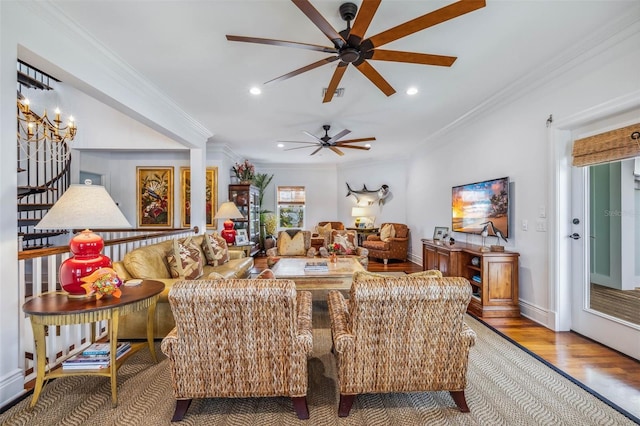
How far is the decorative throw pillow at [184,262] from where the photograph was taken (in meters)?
3.20

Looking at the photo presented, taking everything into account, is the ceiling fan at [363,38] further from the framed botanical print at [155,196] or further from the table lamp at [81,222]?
the framed botanical print at [155,196]

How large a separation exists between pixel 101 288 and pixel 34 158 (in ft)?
16.2

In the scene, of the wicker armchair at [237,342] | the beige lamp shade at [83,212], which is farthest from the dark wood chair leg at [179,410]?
the beige lamp shade at [83,212]

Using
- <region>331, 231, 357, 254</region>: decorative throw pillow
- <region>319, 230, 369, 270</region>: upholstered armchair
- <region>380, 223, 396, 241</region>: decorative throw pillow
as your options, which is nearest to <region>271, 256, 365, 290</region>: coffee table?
<region>319, 230, 369, 270</region>: upholstered armchair

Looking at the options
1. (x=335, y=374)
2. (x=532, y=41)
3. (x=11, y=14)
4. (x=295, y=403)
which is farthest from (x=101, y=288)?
(x=532, y=41)

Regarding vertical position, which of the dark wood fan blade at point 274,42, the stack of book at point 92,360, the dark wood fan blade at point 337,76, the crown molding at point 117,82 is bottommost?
the stack of book at point 92,360

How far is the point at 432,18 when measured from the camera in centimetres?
179

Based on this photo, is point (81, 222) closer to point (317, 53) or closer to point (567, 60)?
point (317, 53)

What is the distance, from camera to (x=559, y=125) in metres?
3.00

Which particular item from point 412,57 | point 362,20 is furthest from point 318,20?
point 412,57

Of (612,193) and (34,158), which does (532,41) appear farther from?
(34,158)

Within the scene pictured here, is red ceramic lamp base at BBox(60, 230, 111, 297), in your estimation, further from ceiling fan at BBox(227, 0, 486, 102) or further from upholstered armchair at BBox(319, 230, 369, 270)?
upholstered armchair at BBox(319, 230, 369, 270)

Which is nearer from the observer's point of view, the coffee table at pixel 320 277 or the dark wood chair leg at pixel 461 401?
the dark wood chair leg at pixel 461 401

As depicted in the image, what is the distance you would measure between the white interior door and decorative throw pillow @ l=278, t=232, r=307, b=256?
12.2ft
